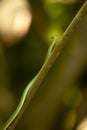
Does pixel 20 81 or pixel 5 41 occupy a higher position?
pixel 5 41

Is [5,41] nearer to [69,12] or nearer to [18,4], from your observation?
[18,4]

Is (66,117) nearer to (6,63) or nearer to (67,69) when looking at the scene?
(67,69)

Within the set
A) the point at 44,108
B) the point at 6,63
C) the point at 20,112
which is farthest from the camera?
the point at 6,63

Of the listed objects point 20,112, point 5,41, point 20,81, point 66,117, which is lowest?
point 66,117

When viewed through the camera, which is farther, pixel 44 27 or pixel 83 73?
pixel 44 27

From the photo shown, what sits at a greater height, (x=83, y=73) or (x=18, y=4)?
(x=18, y=4)

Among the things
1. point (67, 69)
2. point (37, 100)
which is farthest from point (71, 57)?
point (37, 100)

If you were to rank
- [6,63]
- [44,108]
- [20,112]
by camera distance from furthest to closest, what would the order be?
[6,63] → [44,108] → [20,112]

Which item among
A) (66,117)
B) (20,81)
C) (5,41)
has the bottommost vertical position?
(66,117)

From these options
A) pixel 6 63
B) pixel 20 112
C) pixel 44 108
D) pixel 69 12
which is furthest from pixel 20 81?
pixel 20 112
